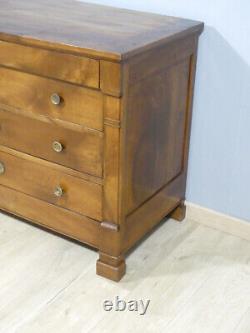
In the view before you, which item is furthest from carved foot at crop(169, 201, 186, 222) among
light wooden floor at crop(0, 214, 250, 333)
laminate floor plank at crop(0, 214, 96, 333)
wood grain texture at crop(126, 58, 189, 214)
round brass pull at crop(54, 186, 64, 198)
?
round brass pull at crop(54, 186, 64, 198)

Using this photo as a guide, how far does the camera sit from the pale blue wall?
1742 mm

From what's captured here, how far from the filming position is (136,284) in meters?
1.72

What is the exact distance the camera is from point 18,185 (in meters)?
1.86

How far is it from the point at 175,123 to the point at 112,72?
1.52ft

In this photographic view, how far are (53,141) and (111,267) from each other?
0.45 meters

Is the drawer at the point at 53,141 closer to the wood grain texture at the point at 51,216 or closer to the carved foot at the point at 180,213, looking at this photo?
the wood grain texture at the point at 51,216

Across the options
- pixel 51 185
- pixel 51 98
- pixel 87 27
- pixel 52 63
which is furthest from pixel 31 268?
pixel 87 27

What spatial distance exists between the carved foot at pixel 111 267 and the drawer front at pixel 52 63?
578 mm

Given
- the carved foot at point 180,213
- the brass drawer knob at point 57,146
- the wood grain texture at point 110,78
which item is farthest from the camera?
the carved foot at point 180,213

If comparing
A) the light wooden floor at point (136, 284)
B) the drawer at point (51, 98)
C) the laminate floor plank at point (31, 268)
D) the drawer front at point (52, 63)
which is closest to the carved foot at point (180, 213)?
the light wooden floor at point (136, 284)

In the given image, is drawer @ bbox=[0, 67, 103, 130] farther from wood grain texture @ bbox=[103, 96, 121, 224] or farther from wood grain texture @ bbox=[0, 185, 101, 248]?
wood grain texture @ bbox=[0, 185, 101, 248]

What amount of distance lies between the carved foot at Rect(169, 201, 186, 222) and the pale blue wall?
0.16ft

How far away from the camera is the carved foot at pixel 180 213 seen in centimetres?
205

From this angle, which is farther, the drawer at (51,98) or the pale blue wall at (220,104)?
the pale blue wall at (220,104)
